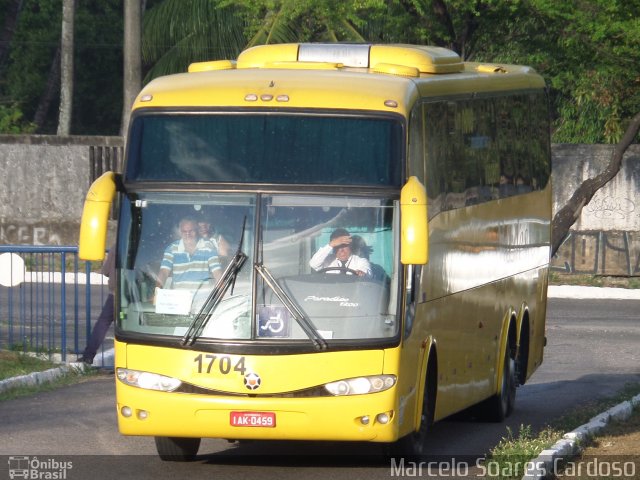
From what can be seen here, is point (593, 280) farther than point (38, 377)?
Yes

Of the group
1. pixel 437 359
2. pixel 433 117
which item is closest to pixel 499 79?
pixel 433 117

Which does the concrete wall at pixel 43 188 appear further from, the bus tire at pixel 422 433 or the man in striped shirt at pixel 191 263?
the man in striped shirt at pixel 191 263

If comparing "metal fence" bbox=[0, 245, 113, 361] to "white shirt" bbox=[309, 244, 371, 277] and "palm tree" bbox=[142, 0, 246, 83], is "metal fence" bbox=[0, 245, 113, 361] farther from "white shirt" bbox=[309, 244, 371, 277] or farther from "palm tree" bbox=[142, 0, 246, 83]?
"palm tree" bbox=[142, 0, 246, 83]

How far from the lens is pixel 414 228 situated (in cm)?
939

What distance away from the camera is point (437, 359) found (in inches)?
434

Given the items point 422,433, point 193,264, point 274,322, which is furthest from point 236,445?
point 193,264

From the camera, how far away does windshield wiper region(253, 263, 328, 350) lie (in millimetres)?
9547

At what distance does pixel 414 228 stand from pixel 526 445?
1980mm

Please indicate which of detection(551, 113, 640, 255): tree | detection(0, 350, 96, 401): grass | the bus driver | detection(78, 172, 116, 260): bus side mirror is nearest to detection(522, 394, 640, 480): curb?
the bus driver

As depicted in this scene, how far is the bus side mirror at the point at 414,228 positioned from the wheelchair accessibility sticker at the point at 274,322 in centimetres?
89

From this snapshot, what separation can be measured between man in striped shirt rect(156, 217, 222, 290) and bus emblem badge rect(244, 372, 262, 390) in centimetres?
70

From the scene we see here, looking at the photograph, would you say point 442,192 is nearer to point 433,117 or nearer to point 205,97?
point 433,117

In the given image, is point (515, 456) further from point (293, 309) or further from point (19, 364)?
point (19, 364)

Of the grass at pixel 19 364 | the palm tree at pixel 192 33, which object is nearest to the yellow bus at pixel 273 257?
the grass at pixel 19 364
